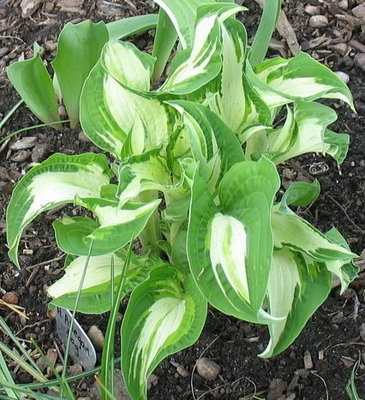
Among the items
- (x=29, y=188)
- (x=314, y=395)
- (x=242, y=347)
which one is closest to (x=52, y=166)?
(x=29, y=188)

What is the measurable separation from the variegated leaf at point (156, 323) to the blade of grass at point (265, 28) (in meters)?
0.44

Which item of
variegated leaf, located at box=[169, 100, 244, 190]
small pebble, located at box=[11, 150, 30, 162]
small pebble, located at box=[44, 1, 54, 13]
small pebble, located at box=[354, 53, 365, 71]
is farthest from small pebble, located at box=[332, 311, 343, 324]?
small pebble, located at box=[44, 1, 54, 13]

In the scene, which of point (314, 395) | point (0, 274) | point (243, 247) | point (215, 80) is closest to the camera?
point (243, 247)

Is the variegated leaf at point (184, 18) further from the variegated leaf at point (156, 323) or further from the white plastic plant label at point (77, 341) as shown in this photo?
the white plastic plant label at point (77, 341)

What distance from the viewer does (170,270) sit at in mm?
1082

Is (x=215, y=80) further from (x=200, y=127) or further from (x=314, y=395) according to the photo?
(x=314, y=395)

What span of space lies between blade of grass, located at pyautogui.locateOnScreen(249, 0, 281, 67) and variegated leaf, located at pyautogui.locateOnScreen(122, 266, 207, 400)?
1.46 feet

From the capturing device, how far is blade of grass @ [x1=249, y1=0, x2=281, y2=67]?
1213 millimetres

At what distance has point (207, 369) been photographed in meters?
1.19

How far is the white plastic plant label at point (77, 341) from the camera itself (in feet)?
3.75

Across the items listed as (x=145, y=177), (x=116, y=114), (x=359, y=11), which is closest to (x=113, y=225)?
(x=145, y=177)

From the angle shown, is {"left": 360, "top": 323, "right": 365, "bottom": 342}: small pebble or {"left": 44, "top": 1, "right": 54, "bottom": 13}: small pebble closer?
Answer: {"left": 360, "top": 323, "right": 365, "bottom": 342}: small pebble

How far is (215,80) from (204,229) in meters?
0.26

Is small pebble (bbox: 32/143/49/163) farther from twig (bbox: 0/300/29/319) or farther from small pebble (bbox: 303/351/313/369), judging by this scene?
small pebble (bbox: 303/351/313/369)
